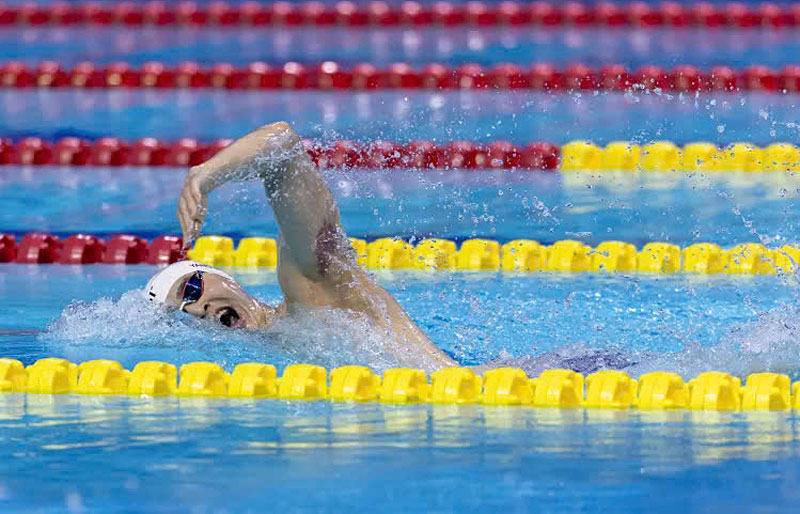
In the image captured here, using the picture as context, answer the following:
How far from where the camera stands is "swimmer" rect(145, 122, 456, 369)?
376 cm

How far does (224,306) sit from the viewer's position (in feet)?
13.4

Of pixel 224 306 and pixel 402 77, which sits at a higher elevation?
pixel 402 77

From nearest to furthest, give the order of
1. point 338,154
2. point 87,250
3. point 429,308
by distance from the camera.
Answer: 1. point 429,308
2. point 87,250
3. point 338,154

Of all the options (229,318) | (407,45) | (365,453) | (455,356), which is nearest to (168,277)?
(229,318)

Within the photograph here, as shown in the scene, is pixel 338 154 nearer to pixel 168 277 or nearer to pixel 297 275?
pixel 168 277

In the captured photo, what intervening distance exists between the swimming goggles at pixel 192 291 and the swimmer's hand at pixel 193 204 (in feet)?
2.54

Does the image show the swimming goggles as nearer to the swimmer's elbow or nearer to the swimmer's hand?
the swimmer's elbow

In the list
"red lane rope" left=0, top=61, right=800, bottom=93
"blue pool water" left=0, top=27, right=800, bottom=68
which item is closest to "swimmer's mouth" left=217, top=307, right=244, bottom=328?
"red lane rope" left=0, top=61, right=800, bottom=93

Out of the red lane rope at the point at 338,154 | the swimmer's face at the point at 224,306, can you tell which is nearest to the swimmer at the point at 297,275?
the swimmer's face at the point at 224,306

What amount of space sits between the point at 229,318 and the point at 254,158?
2.26ft

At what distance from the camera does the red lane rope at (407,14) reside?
11.2m

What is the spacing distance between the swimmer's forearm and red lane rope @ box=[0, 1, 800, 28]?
25.9ft

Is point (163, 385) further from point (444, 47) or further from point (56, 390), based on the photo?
point (444, 47)

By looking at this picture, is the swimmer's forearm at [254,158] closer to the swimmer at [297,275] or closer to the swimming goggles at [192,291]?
the swimmer at [297,275]
